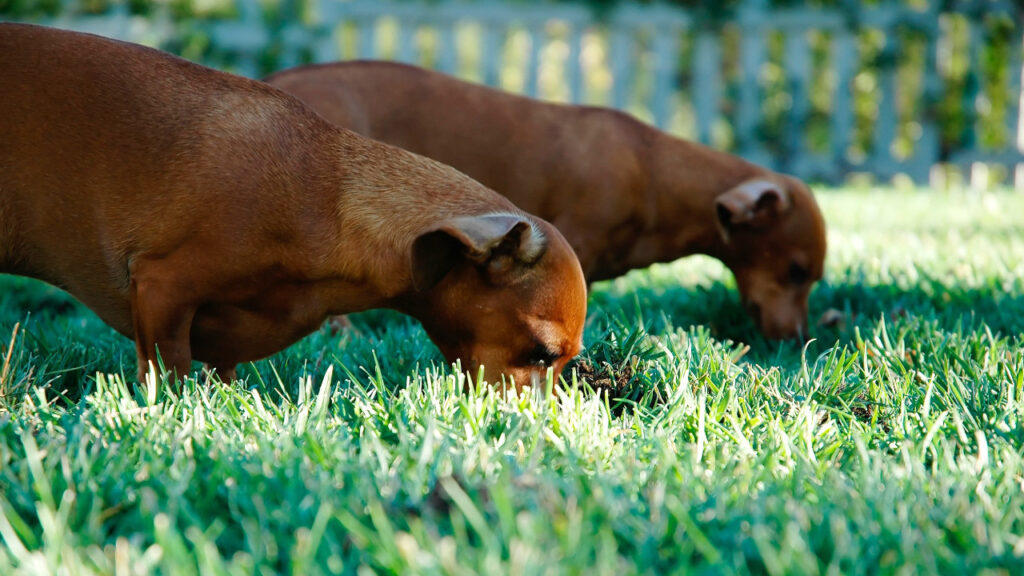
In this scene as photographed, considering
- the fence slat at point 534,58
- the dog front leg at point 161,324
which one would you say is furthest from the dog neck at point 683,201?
the fence slat at point 534,58

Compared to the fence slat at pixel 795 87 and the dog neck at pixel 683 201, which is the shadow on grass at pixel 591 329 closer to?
the dog neck at pixel 683 201

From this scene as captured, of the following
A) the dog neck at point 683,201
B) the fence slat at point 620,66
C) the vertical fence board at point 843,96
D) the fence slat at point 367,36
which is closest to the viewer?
the dog neck at point 683,201

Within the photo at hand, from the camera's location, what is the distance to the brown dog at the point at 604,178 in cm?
454

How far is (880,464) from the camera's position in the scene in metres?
2.08

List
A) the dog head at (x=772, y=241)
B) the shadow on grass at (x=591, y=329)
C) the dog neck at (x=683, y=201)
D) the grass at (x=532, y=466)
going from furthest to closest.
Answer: the dog neck at (x=683, y=201)
the dog head at (x=772, y=241)
the shadow on grass at (x=591, y=329)
the grass at (x=532, y=466)

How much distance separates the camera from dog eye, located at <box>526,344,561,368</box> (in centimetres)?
282

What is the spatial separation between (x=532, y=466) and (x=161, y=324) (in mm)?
1118

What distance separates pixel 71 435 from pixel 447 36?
340 inches

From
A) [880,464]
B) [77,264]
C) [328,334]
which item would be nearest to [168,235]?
[77,264]

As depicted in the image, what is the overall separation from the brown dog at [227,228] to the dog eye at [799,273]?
6.57 ft

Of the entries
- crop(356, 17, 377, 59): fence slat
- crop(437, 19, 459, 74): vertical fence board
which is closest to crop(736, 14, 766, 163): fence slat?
crop(437, 19, 459, 74): vertical fence board

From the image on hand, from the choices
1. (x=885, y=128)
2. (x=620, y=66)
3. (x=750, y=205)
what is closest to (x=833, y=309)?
(x=750, y=205)

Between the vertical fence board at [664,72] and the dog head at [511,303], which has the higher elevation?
the dog head at [511,303]

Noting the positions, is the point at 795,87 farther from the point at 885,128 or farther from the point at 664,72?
the point at 664,72
